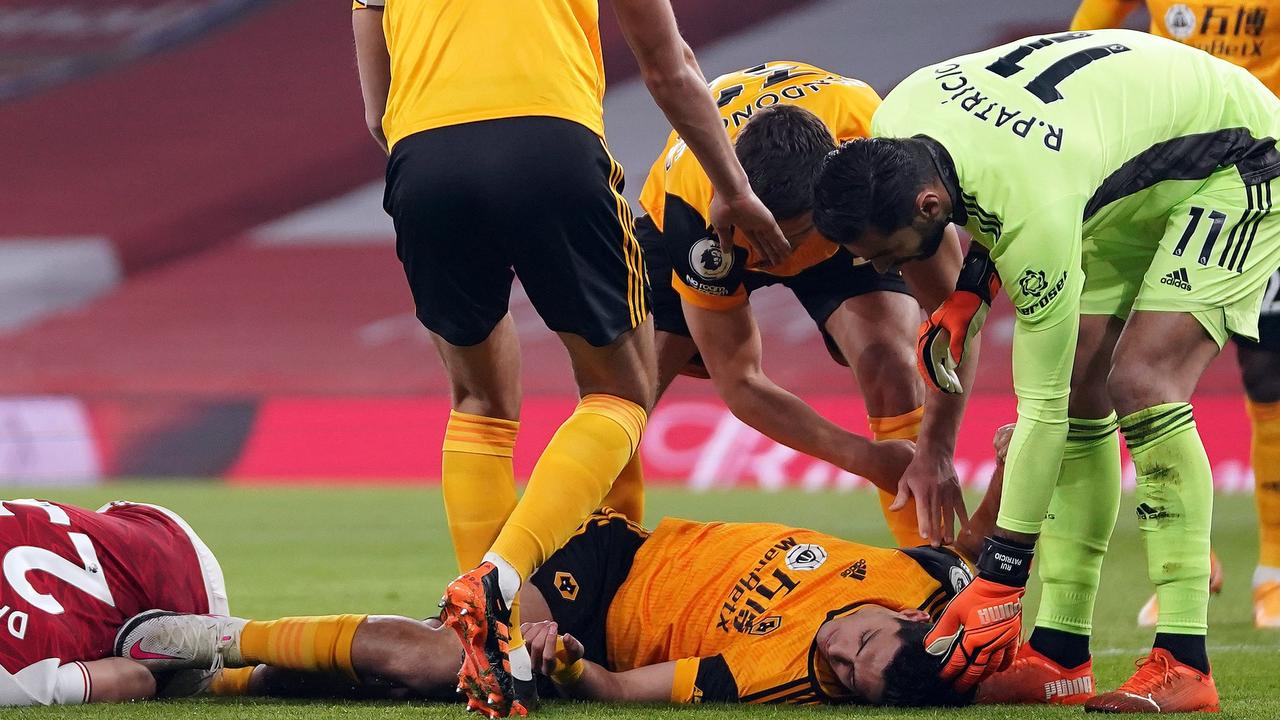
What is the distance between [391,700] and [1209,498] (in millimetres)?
1745

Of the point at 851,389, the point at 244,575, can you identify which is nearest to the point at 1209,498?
the point at 244,575

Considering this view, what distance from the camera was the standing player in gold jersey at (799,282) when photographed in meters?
3.76

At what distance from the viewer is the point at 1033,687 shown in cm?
310

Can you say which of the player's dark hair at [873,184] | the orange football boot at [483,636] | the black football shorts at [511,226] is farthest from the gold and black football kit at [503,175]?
the orange football boot at [483,636]

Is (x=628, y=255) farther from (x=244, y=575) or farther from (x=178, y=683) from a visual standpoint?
(x=244, y=575)

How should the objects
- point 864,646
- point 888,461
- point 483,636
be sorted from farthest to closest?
point 888,461 → point 864,646 → point 483,636

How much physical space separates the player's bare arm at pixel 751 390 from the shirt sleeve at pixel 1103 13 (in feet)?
6.35

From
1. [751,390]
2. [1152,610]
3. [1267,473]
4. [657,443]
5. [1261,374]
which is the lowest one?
[657,443]

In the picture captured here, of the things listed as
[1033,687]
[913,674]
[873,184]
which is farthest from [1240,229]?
[913,674]

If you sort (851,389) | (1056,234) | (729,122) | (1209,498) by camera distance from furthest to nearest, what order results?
(851,389) < (729,122) < (1209,498) < (1056,234)

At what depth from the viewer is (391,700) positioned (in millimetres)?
3154

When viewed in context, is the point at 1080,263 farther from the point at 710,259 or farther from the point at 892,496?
the point at 892,496

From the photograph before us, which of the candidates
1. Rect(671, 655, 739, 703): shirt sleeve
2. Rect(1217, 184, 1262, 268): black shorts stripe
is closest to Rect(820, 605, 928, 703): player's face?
Rect(671, 655, 739, 703): shirt sleeve

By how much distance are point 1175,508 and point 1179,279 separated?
0.47m
